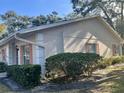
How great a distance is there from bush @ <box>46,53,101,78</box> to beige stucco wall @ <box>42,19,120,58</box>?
417cm

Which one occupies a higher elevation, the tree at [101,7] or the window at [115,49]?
the tree at [101,7]

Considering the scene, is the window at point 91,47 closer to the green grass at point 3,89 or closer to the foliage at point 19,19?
the green grass at point 3,89

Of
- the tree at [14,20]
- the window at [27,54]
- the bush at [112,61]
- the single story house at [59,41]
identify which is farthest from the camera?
the tree at [14,20]

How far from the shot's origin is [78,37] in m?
21.3

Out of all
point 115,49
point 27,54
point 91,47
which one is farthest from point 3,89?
point 115,49

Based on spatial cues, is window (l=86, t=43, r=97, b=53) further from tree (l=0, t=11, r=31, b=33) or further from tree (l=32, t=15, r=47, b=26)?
tree (l=0, t=11, r=31, b=33)

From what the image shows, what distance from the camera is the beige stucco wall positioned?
19266 mm

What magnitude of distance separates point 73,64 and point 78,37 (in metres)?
7.29

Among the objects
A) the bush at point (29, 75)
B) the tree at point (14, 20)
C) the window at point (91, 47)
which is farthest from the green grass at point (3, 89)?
the tree at point (14, 20)

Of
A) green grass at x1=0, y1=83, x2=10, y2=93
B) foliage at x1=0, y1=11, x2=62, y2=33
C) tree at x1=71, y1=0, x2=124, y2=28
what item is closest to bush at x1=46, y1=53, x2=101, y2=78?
green grass at x1=0, y1=83, x2=10, y2=93

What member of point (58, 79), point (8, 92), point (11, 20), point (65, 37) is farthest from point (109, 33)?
point (11, 20)

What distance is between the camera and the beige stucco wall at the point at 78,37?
19266 millimetres

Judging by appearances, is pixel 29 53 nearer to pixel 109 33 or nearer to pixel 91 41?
pixel 91 41

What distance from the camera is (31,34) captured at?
1894 centimetres
